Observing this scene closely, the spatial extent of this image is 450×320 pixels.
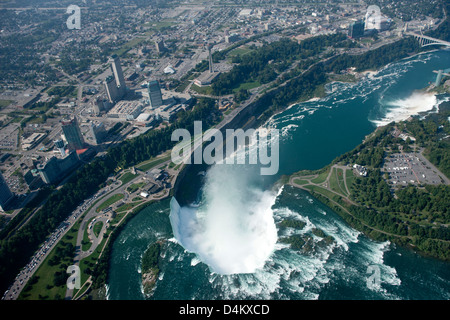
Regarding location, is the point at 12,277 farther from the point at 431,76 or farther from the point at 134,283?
the point at 431,76

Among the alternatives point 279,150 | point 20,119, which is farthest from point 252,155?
point 20,119

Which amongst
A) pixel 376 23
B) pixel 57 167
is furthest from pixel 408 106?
pixel 57 167

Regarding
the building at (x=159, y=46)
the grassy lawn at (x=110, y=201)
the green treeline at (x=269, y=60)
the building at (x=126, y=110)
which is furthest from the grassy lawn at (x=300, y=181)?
the building at (x=159, y=46)

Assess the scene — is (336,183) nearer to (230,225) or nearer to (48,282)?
(230,225)

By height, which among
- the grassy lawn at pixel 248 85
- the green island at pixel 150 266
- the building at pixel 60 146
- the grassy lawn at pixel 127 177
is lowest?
the green island at pixel 150 266

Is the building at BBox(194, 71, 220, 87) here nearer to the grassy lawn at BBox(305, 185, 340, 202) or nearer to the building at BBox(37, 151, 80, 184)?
the building at BBox(37, 151, 80, 184)

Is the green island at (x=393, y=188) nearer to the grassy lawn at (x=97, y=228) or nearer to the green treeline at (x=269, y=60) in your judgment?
the grassy lawn at (x=97, y=228)
